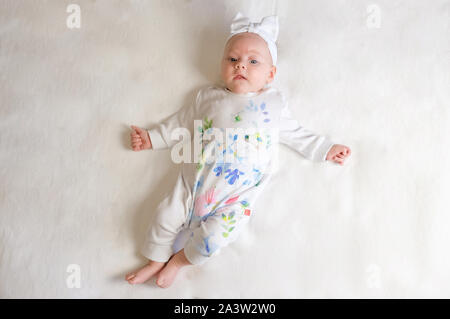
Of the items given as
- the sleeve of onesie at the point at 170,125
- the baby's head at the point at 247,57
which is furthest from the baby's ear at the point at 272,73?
the sleeve of onesie at the point at 170,125

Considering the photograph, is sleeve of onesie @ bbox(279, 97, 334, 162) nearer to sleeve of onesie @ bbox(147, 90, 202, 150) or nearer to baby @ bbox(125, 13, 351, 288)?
baby @ bbox(125, 13, 351, 288)

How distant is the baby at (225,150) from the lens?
129 cm

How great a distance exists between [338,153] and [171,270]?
0.66m

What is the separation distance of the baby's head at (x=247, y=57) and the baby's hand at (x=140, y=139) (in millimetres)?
323

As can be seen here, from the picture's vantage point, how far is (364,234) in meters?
1.35

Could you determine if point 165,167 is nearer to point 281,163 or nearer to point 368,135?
point 281,163

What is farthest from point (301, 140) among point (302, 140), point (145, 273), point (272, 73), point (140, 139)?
point (145, 273)

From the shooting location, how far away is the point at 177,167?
140cm

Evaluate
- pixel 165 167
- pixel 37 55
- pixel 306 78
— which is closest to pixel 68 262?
pixel 165 167

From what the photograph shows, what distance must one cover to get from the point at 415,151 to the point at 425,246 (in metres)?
0.31

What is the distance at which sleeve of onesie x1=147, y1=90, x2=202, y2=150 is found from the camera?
1401 millimetres

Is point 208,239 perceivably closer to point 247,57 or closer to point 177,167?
point 177,167

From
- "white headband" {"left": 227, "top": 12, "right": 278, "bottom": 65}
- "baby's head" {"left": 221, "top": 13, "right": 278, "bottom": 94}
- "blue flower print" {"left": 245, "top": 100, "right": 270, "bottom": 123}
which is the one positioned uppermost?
"white headband" {"left": 227, "top": 12, "right": 278, "bottom": 65}

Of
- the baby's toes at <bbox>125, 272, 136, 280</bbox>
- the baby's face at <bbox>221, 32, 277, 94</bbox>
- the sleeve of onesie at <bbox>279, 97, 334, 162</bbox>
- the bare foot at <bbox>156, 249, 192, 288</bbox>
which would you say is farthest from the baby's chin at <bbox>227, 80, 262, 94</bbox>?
the baby's toes at <bbox>125, 272, 136, 280</bbox>
